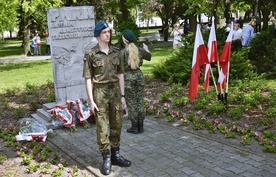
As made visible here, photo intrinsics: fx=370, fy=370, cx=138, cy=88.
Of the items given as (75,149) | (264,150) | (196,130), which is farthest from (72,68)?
(264,150)

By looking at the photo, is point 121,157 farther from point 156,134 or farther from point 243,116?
point 243,116

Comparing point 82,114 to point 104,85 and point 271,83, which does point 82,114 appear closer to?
point 104,85

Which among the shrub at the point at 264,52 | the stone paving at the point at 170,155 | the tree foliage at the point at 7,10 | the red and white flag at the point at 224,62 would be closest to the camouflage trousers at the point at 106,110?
the stone paving at the point at 170,155

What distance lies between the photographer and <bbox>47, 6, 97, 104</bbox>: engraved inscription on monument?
27.0 feet

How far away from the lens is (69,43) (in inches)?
330

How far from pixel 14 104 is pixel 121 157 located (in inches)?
229

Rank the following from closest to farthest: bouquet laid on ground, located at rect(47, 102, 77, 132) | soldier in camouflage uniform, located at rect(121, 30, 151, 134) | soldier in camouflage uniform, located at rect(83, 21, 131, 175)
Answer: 1. soldier in camouflage uniform, located at rect(83, 21, 131, 175)
2. soldier in camouflage uniform, located at rect(121, 30, 151, 134)
3. bouquet laid on ground, located at rect(47, 102, 77, 132)

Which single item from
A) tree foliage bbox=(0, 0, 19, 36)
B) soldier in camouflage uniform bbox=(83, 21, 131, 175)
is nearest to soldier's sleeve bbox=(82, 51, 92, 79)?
soldier in camouflage uniform bbox=(83, 21, 131, 175)

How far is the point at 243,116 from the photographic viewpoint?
8.02 m

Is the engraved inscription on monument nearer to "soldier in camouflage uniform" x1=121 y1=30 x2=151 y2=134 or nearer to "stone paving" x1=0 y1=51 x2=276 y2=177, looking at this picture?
"stone paving" x1=0 y1=51 x2=276 y2=177

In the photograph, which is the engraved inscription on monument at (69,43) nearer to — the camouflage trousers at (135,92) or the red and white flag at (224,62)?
the camouflage trousers at (135,92)

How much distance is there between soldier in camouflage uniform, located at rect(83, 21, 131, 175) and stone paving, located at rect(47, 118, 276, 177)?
62 centimetres

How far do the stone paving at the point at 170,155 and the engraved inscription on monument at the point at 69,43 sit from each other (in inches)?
52.8

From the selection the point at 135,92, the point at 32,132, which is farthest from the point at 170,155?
the point at 32,132
